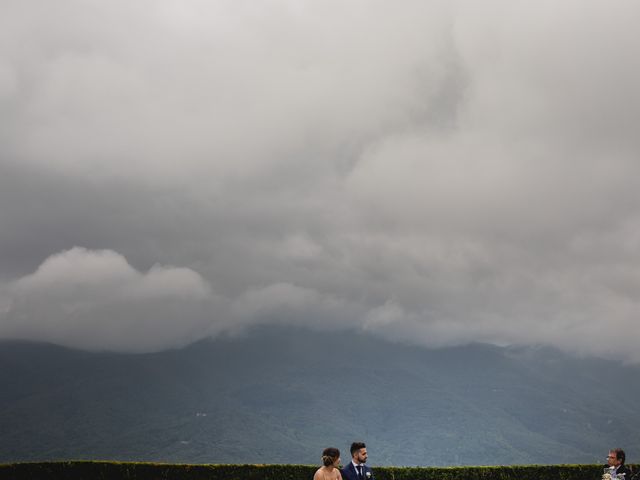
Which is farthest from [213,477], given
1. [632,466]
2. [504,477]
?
[632,466]

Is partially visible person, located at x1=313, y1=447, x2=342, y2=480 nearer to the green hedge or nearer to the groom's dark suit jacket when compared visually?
the groom's dark suit jacket

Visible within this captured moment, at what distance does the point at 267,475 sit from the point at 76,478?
30.2 ft

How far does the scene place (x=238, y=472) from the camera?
31062mm

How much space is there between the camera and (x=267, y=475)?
30.9 metres

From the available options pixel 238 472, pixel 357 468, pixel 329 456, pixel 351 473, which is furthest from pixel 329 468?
pixel 238 472

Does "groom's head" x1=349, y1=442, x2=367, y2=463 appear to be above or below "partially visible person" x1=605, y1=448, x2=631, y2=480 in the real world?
above

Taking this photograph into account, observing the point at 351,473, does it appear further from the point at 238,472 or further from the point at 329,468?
the point at 238,472

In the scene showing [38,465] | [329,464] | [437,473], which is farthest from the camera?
[437,473]

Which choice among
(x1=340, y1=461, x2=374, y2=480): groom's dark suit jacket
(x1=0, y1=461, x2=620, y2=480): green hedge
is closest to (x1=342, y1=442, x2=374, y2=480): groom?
(x1=340, y1=461, x2=374, y2=480): groom's dark suit jacket

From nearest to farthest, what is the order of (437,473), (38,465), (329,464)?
1. (329,464)
2. (38,465)
3. (437,473)

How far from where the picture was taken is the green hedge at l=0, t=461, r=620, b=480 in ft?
96.6

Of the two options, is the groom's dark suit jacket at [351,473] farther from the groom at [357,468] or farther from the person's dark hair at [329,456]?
the person's dark hair at [329,456]

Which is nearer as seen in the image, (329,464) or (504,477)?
(329,464)

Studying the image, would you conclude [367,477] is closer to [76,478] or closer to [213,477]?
[213,477]
